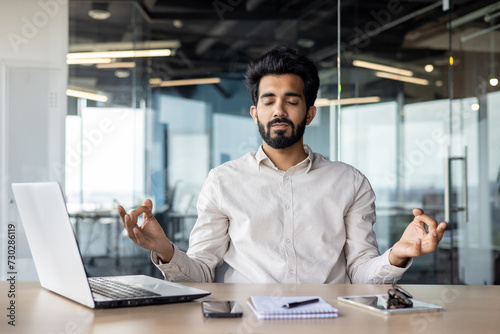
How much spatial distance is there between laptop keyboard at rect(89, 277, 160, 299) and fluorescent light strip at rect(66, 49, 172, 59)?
325 cm

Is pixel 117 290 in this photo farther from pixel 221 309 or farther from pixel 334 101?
pixel 334 101

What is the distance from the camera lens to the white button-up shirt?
6.65 ft

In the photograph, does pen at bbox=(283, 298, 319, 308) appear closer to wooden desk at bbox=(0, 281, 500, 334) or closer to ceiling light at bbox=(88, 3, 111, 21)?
wooden desk at bbox=(0, 281, 500, 334)

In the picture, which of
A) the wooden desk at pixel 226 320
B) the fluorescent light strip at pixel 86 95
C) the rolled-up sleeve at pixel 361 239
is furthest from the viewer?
the fluorescent light strip at pixel 86 95

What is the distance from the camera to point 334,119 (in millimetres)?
4695

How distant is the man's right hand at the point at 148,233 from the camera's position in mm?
1499

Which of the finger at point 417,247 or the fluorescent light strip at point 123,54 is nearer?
the finger at point 417,247

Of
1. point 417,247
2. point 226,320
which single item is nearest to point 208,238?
point 417,247

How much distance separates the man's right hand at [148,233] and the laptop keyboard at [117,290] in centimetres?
12

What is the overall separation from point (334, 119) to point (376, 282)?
292 cm

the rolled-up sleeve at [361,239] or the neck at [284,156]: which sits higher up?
the neck at [284,156]

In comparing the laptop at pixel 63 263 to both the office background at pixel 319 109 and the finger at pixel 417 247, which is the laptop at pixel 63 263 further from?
the office background at pixel 319 109

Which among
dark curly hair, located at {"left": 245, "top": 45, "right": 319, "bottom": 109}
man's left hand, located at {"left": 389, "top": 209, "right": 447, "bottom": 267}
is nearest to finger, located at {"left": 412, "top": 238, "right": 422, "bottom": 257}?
man's left hand, located at {"left": 389, "top": 209, "right": 447, "bottom": 267}

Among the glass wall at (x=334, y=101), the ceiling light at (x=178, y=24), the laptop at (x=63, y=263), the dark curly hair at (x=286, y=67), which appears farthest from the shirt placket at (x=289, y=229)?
the ceiling light at (x=178, y=24)
